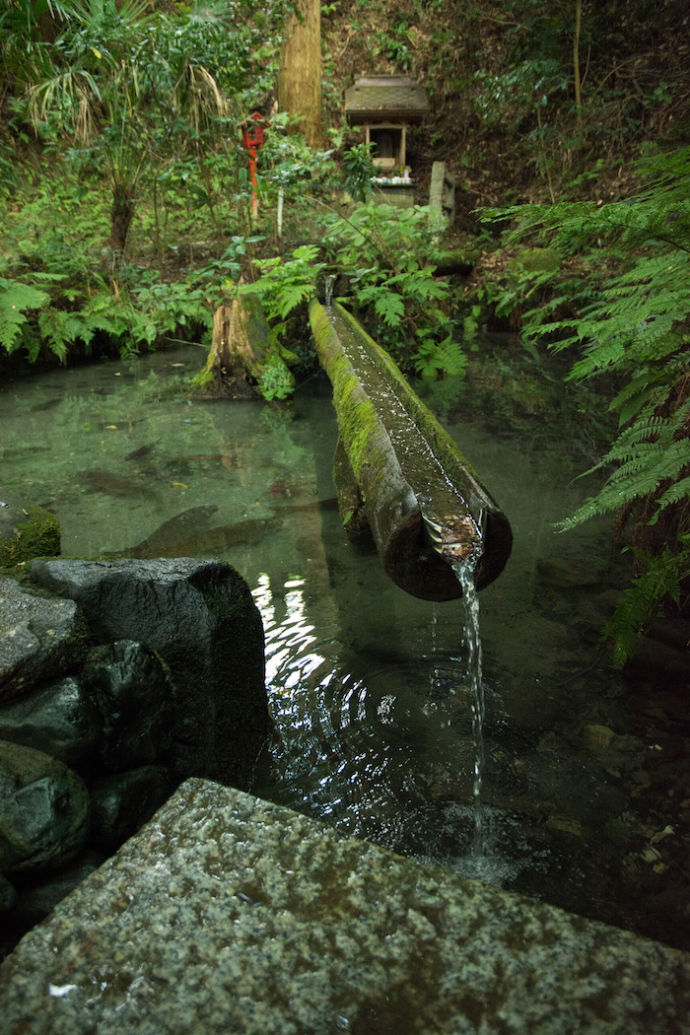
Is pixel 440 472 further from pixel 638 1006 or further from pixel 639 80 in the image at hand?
pixel 639 80

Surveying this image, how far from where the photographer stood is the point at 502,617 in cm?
326

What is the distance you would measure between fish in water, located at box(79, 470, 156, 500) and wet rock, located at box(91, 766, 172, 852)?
3014mm

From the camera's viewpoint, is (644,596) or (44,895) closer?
(44,895)

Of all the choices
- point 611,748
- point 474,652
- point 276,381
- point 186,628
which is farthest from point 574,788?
point 276,381

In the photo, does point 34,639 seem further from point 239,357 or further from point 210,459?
point 239,357

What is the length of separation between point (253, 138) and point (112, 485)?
22.6 ft

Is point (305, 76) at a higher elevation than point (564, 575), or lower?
higher

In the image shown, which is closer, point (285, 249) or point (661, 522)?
point (661, 522)

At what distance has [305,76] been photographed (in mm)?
12664

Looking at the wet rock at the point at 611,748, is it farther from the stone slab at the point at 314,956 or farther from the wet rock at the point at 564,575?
the stone slab at the point at 314,956

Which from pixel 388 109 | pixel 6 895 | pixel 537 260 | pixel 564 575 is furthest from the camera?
pixel 388 109

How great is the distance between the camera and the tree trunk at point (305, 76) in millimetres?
12492

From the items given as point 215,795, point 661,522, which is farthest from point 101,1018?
point 661,522

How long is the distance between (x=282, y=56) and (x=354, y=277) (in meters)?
7.72
